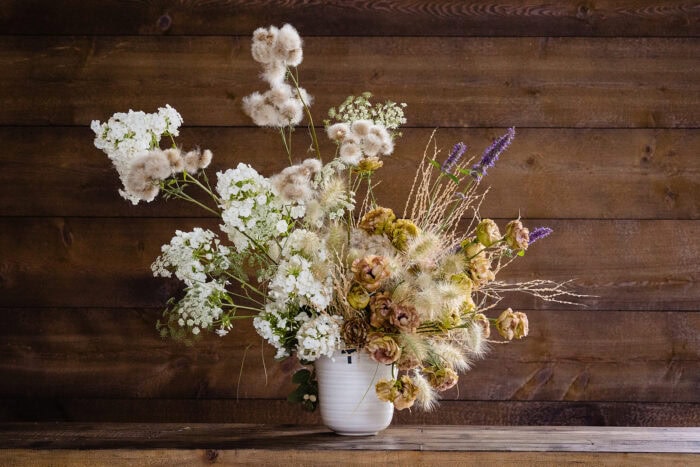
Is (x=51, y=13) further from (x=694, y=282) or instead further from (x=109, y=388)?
(x=694, y=282)

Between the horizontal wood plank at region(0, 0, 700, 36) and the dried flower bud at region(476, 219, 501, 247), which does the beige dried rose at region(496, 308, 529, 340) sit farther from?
the horizontal wood plank at region(0, 0, 700, 36)

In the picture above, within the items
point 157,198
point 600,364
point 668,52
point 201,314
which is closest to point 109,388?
point 157,198

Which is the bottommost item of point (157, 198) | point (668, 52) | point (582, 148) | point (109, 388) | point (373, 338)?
point (109, 388)

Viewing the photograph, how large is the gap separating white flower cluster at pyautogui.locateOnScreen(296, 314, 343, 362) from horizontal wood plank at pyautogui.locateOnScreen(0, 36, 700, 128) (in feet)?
1.98

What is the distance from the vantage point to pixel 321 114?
165 cm

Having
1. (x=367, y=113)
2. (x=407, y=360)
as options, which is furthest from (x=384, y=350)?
(x=367, y=113)

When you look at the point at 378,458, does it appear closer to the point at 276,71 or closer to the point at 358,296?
the point at 358,296

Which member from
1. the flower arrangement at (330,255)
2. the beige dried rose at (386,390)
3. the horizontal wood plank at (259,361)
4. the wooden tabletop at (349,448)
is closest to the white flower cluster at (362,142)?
the flower arrangement at (330,255)

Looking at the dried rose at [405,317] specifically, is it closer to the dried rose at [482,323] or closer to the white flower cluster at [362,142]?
the dried rose at [482,323]

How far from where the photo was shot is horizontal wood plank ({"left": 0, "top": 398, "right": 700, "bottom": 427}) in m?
1.61

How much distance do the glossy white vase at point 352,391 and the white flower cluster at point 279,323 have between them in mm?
67

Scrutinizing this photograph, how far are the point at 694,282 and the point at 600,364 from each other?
0.26 m

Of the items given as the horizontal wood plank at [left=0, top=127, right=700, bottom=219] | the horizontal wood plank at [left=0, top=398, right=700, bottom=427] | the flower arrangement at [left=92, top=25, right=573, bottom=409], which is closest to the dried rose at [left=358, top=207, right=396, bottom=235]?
the flower arrangement at [left=92, top=25, right=573, bottom=409]

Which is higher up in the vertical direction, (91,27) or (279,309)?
(91,27)
